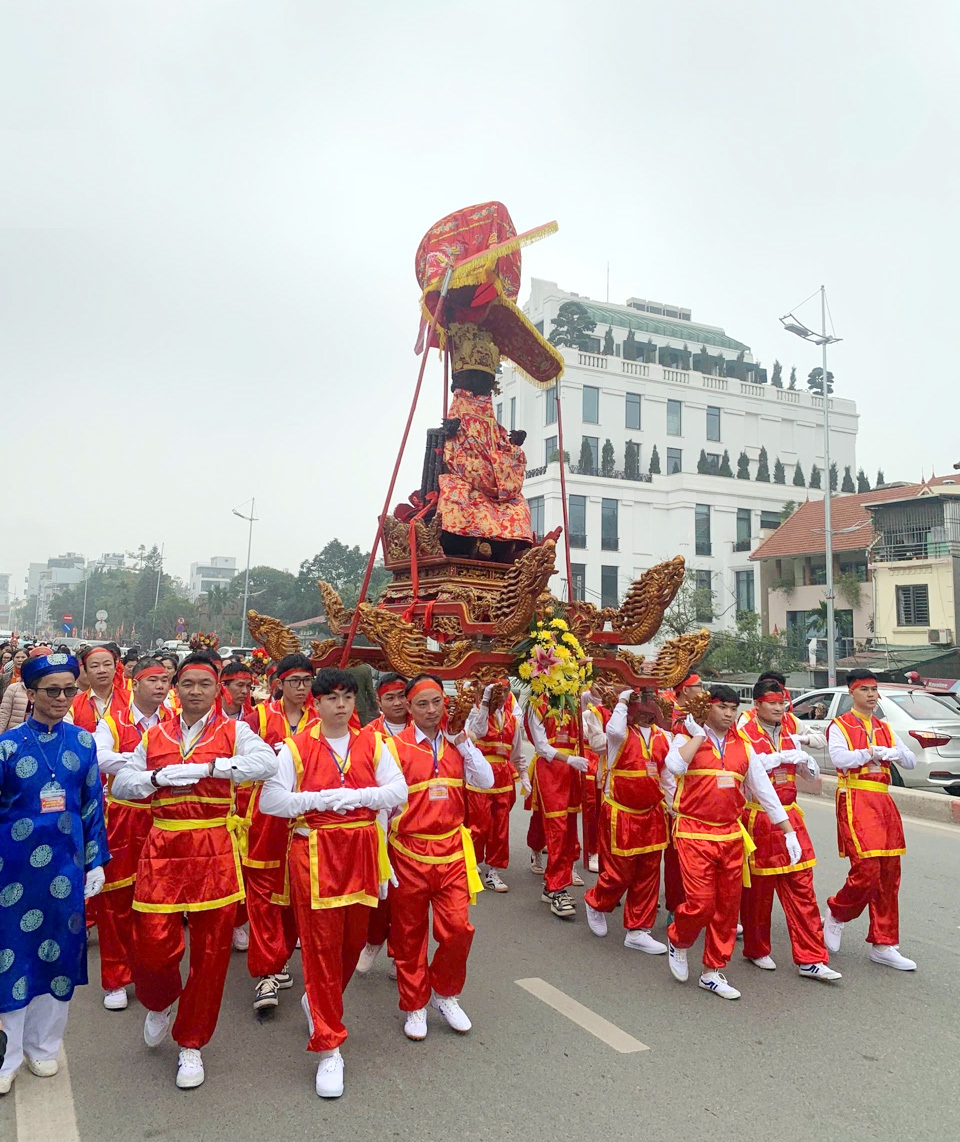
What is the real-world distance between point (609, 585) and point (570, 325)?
11.6 meters

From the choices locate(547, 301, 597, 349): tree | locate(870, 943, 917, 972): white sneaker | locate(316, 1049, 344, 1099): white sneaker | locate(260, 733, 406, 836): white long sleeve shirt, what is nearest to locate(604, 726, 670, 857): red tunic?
locate(870, 943, 917, 972): white sneaker

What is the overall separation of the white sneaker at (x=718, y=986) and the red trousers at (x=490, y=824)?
2.12 metres

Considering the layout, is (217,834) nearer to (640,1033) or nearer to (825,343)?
(640,1033)

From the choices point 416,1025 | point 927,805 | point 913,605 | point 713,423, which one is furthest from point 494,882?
point 713,423

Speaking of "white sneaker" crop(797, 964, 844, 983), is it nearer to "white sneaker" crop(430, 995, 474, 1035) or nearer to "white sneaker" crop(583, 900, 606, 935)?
"white sneaker" crop(583, 900, 606, 935)

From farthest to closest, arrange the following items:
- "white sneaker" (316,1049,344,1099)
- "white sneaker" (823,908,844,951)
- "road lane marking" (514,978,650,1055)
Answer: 1. "white sneaker" (823,908,844,951)
2. "road lane marking" (514,978,650,1055)
3. "white sneaker" (316,1049,344,1099)

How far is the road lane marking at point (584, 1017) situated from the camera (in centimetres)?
373

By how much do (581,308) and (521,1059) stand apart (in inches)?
1399

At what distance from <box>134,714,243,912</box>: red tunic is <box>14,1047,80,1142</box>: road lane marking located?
699 millimetres

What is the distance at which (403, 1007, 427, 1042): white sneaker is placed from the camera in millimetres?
3764

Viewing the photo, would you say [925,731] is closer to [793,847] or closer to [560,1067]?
[793,847]

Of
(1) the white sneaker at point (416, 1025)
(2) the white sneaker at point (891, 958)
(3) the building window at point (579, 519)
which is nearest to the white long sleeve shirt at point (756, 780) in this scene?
(2) the white sneaker at point (891, 958)

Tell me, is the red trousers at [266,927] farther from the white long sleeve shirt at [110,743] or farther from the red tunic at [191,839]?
the white long sleeve shirt at [110,743]

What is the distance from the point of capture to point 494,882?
6480mm
